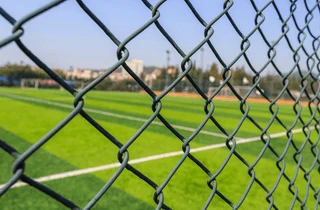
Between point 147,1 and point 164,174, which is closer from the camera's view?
point 147,1

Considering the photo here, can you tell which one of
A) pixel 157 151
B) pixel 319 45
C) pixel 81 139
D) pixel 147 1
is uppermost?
pixel 319 45

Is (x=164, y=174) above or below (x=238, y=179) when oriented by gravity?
below

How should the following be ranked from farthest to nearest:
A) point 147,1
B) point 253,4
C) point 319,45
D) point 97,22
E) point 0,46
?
point 319,45, point 253,4, point 147,1, point 97,22, point 0,46

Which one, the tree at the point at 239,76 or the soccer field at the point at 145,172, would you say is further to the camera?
the tree at the point at 239,76

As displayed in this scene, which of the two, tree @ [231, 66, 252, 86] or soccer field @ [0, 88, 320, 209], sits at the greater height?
tree @ [231, 66, 252, 86]

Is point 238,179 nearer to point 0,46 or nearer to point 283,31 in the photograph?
point 283,31

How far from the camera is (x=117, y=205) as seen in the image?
2.98 m

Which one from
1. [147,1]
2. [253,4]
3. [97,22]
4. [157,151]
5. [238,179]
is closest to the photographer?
[97,22]

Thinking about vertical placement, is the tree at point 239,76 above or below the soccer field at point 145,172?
above

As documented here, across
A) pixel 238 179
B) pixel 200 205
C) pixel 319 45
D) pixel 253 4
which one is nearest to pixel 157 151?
pixel 238 179

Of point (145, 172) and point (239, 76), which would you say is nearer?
point (145, 172)

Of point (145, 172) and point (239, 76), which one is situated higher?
point (239, 76)

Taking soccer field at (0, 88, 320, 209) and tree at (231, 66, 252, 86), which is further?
tree at (231, 66, 252, 86)

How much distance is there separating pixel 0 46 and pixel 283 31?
4.23ft
